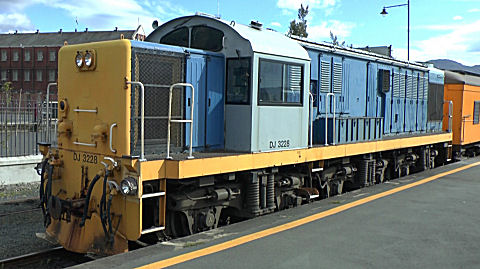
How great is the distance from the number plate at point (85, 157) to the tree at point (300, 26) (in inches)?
800

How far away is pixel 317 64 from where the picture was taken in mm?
8938

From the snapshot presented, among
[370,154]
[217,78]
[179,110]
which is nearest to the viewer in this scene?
[179,110]

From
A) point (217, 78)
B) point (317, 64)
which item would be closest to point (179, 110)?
point (217, 78)

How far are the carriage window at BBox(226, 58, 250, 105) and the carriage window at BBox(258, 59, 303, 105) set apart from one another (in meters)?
0.20

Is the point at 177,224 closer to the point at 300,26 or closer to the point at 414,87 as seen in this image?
the point at 414,87

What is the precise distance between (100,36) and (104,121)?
204ft

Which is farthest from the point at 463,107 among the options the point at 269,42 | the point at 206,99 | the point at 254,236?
the point at 254,236

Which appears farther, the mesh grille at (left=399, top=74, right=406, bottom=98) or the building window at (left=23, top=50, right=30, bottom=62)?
the building window at (left=23, top=50, right=30, bottom=62)

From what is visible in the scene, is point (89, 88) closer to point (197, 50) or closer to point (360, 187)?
point (197, 50)

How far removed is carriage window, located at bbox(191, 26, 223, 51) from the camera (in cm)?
671

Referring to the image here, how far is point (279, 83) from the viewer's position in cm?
688

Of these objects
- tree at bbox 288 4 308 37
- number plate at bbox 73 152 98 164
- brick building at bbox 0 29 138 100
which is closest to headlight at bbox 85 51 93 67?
number plate at bbox 73 152 98 164

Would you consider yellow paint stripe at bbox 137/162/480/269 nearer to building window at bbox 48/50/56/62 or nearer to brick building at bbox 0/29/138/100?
brick building at bbox 0/29/138/100

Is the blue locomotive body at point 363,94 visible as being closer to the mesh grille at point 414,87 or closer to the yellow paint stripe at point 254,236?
the mesh grille at point 414,87
